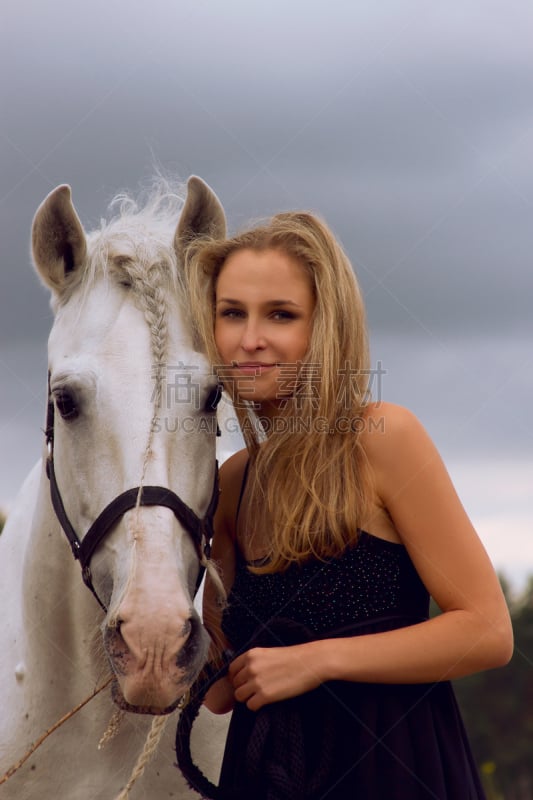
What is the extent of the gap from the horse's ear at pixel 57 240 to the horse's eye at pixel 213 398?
→ 2.29 ft

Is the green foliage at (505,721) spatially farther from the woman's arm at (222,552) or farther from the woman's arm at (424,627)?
the woman's arm at (424,627)

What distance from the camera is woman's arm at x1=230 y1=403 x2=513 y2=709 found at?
2.56 meters

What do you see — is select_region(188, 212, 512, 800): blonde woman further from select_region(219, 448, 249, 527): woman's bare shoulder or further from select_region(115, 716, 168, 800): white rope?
select_region(115, 716, 168, 800): white rope

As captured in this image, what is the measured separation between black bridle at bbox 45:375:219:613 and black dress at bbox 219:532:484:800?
243mm

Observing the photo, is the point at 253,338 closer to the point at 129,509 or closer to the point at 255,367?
the point at 255,367

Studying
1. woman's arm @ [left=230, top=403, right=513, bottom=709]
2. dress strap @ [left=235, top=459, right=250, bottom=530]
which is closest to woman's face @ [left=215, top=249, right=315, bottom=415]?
dress strap @ [left=235, top=459, right=250, bottom=530]

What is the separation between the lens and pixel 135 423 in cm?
283

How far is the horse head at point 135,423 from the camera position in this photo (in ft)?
8.41

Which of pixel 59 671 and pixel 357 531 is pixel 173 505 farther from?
pixel 59 671

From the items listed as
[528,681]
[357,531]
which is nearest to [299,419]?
[357,531]

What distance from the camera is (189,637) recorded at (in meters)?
2.59

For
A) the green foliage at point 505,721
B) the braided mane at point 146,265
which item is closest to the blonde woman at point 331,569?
the braided mane at point 146,265

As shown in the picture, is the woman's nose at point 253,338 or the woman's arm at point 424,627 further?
the woman's nose at point 253,338

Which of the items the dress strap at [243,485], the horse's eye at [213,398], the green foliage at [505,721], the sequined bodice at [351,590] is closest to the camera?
the sequined bodice at [351,590]
